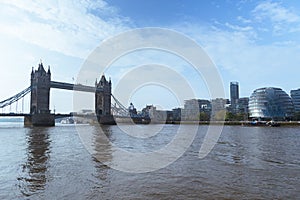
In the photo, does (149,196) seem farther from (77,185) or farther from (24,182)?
(24,182)

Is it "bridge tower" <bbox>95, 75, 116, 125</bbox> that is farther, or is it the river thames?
"bridge tower" <bbox>95, 75, 116, 125</bbox>

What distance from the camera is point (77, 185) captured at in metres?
8.41

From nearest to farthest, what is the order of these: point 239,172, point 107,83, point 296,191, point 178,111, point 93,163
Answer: point 296,191 < point 239,172 < point 93,163 < point 107,83 < point 178,111

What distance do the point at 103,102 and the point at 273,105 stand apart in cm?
6887

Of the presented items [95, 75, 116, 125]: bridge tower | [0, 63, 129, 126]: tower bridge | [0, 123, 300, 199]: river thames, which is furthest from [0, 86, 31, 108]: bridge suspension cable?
[0, 123, 300, 199]: river thames

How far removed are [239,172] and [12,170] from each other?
9.06 meters

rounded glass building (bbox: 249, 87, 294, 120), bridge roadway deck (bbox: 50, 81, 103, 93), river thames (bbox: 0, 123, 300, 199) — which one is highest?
bridge roadway deck (bbox: 50, 81, 103, 93)

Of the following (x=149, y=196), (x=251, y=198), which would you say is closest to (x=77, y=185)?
(x=149, y=196)

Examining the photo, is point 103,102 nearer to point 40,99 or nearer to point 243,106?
point 40,99

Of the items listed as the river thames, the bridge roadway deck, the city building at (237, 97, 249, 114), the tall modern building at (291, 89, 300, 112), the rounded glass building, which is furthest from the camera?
the city building at (237, 97, 249, 114)

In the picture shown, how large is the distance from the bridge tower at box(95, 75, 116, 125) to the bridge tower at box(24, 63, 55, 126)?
75.0 ft

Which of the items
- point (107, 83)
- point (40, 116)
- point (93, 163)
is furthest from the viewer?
point (107, 83)

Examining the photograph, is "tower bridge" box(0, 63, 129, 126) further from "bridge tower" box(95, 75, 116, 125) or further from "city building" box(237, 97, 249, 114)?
"city building" box(237, 97, 249, 114)

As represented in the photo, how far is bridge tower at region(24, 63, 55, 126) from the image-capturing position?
76.4 metres
